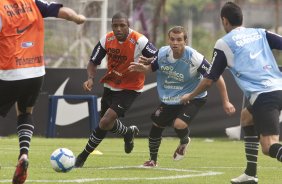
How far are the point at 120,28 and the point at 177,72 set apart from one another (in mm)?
1013

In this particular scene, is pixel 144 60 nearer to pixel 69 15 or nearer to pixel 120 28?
pixel 120 28

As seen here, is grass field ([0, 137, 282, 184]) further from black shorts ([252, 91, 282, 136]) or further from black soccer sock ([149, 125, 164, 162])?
black shorts ([252, 91, 282, 136])

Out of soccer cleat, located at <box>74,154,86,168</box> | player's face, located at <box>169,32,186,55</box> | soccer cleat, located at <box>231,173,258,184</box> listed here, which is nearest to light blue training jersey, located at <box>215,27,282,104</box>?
soccer cleat, located at <box>231,173,258,184</box>

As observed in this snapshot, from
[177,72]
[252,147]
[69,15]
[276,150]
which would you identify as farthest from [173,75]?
[276,150]

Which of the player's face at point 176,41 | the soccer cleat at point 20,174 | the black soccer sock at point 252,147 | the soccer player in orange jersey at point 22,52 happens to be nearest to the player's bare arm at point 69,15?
the soccer player in orange jersey at point 22,52

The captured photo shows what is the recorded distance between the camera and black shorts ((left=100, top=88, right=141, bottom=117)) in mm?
12945

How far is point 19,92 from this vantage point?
994 cm

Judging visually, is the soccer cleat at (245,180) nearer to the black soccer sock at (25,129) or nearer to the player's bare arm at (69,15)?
the black soccer sock at (25,129)

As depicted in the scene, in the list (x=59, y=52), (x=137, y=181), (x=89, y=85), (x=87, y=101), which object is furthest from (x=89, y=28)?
(x=137, y=181)

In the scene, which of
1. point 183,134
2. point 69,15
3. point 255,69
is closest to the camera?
point 255,69

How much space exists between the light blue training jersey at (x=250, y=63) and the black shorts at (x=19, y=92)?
2.00 m

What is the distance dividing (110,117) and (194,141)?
6.97 meters

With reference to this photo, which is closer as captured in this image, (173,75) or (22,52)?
(22,52)

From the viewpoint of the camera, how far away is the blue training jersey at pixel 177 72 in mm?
12953
